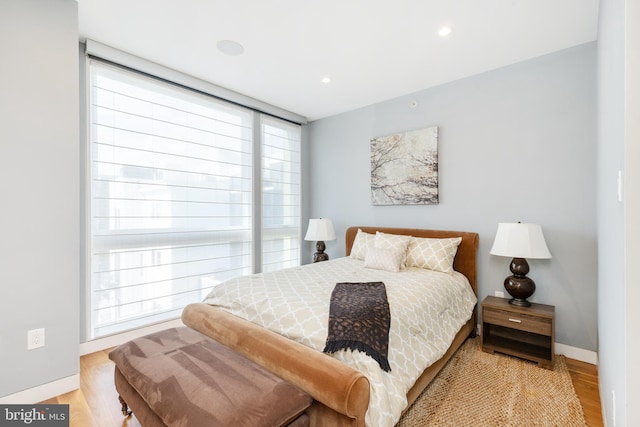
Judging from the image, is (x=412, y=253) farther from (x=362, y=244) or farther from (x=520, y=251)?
(x=520, y=251)

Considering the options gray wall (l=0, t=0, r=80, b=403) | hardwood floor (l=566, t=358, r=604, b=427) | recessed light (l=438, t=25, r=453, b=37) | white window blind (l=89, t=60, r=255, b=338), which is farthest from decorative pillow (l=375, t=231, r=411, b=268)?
gray wall (l=0, t=0, r=80, b=403)

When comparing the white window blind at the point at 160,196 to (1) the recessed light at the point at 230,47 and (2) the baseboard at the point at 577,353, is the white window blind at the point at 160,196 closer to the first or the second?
(1) the recessed light at the point at 230,47

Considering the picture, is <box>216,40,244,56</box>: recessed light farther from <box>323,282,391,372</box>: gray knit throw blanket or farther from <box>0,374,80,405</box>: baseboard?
<box>0,374,80,405</box>: baseboard

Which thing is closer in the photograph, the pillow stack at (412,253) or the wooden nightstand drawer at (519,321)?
the wooden nightstand drawer at (519,321)

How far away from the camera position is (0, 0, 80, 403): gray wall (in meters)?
1.82

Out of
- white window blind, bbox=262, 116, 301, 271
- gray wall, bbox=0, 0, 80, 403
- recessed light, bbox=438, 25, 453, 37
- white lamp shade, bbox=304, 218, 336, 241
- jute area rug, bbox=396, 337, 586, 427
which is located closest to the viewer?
jute area rug, bbox=396, 337, 586, 427

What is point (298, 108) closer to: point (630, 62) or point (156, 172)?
point (156, 172)

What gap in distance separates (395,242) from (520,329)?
128cm

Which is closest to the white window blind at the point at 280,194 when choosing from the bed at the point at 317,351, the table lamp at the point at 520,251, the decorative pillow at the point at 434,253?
the bed at the point at 317,351

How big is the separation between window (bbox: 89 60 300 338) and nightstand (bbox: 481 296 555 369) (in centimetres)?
266

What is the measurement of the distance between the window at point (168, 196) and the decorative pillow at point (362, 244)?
4.04 ft

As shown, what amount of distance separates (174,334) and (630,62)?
8.04 ft

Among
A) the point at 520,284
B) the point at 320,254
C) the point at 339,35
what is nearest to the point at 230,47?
the point at 339,35

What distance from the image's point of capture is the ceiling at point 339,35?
2.04 m
